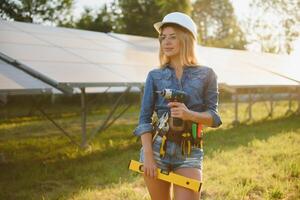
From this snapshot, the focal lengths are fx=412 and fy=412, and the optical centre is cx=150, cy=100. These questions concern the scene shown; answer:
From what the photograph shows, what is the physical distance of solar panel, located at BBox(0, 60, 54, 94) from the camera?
19.6ft

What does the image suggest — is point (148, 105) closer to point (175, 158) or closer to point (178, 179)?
point (175, 158)

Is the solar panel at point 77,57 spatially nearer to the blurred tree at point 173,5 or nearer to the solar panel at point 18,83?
the solar panel at point 18,83

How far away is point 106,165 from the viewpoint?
7.00 m

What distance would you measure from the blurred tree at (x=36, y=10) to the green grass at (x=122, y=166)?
20464 millimetres

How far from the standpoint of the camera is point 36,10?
3203 centimetres

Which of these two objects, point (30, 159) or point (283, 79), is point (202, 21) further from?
point (30, 159)

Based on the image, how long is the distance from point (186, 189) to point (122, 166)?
4564mm

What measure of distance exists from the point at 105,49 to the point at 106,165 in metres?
4.09

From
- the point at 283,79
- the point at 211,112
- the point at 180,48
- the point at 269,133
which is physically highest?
the point at 180,48

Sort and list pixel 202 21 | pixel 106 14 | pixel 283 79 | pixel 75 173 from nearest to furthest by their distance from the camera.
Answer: pixel 75 173
pixel 283 79
pixel 106 14
pixel 202 21

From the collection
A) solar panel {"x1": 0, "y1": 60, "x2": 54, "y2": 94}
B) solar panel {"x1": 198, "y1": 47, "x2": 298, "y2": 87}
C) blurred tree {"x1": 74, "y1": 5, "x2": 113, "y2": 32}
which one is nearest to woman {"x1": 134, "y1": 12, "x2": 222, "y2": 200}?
solar panel {"x1": 0, "y1": 60, "x2": 54, "y2": 94}

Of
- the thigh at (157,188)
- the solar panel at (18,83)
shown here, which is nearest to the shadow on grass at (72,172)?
the solar panel at (18,83)

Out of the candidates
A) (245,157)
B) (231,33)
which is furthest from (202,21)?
(245,157)

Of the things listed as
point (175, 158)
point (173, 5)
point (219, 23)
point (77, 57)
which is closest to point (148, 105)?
point (175, 158)
